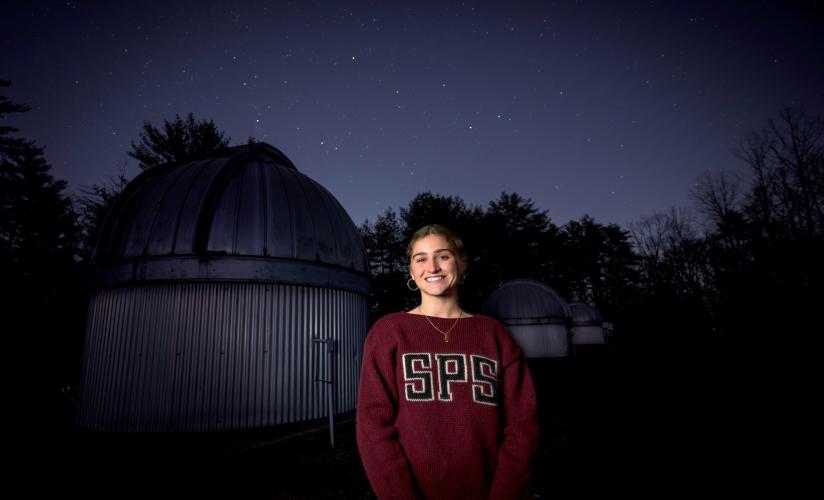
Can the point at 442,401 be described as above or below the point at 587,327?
above

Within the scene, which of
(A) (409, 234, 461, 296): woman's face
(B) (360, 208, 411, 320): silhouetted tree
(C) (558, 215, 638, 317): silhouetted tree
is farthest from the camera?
(C) (558, 215, 638, 317): silhouetted tree

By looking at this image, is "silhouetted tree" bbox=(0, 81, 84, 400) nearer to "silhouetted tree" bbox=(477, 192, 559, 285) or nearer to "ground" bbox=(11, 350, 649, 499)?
"ground" bbox=(11, 350, 649, 499)

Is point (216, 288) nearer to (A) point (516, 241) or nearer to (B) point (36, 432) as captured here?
(B) point (36, 432)

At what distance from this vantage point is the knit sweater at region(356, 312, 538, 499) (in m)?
1.93

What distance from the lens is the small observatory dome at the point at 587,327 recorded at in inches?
1271

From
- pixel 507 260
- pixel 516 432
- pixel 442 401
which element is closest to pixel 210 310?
pixel 442 401

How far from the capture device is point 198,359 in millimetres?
6641

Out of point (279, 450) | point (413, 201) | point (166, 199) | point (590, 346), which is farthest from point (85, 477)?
point (590, 346)

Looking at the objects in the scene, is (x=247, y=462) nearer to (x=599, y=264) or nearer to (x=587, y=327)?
(x=587, y=327)

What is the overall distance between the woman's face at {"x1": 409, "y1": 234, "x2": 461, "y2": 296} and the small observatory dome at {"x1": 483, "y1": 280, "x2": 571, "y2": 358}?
1897cm

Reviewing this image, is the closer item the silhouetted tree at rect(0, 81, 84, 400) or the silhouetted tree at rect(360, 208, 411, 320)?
the silhouetted tree at rect(0, 81, 84, 400)

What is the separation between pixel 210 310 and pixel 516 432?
21.6ft

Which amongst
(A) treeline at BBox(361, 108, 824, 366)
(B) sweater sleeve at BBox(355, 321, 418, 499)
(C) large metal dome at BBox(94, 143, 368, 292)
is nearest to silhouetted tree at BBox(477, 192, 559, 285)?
(A) treeline at BBox(361, 108, 824, 366)

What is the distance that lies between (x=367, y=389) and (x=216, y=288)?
599 centimetres
